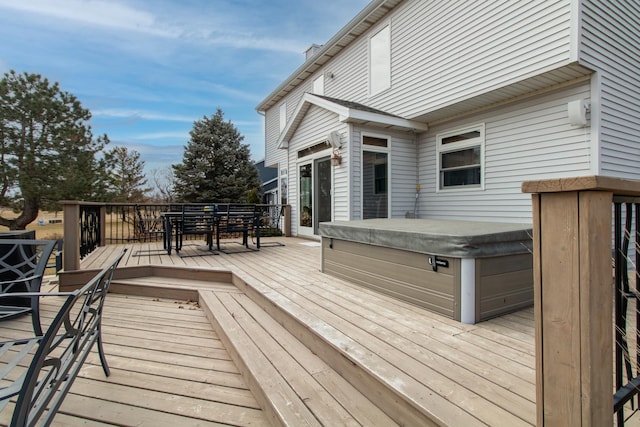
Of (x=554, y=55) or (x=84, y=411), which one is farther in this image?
(x=554, y=55)

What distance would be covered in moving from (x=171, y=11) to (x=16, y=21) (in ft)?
11.2

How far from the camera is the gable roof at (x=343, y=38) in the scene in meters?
6.53

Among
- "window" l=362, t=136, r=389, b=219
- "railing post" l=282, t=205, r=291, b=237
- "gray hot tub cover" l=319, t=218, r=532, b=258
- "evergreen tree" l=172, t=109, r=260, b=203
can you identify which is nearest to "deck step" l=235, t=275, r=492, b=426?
"gray hot tub cover" l=319, t=218, r=532, b=258

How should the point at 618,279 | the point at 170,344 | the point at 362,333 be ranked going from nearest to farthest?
the point at 618,279 < the point at 362,333 < the point at 170,344

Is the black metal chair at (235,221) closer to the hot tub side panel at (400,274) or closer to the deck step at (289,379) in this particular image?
the hot tub side panel at (400,274)

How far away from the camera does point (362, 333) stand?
1973 mm

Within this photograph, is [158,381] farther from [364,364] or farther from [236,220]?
[236,220]

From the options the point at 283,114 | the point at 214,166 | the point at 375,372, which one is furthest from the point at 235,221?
the point at 214,166

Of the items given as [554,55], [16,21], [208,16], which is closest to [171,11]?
[208,16]

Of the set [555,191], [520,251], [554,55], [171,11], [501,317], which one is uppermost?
[171,11]

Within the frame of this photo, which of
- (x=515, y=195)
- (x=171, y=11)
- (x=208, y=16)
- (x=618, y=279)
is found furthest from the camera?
(x=208, y=16)

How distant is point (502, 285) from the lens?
2318 mm

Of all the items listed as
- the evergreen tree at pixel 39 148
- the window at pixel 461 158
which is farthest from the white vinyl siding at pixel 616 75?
the evergreen tree at pixel 39 148

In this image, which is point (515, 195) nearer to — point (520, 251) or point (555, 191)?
point (520, 251)
